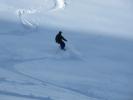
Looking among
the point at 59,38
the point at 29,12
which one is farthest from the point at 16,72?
the point at 29,12

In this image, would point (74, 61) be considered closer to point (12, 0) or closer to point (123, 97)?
point (123, 97)

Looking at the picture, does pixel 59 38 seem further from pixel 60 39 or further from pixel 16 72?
pixel 16 72

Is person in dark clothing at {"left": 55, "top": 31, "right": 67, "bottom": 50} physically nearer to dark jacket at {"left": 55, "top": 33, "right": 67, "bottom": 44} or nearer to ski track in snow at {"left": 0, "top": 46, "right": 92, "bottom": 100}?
dark jacket at {"left": 55, "top": 33, "right": 67, "bottom": 44}

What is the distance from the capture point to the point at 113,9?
3106cm

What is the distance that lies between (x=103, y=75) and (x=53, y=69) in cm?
197

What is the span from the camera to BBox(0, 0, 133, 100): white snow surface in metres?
17.9

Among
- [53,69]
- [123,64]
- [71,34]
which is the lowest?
[53,69]

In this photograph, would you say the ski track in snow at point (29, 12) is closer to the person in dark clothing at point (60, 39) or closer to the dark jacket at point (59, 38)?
the person in dark clothing at point (60, 39)

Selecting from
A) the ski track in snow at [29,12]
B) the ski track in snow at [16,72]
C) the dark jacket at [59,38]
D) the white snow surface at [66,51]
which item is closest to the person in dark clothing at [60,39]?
the dark jacket at [59,38]

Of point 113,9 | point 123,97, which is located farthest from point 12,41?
point 113,9

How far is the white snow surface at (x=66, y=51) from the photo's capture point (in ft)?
58.9

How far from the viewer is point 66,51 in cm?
2183

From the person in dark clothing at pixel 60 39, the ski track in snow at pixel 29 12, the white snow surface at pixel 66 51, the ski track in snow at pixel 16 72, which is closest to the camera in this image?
the ski track in snow at pixel 16 72

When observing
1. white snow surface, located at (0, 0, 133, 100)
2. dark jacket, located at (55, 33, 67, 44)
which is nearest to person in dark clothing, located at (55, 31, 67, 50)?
dark jacket, located at (55, 33, 67, 44)
